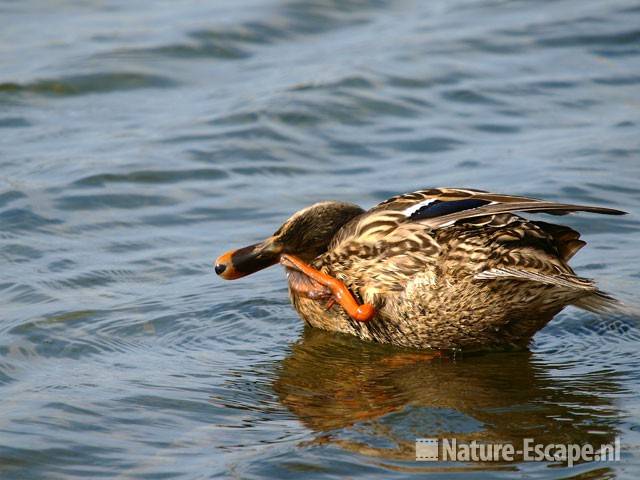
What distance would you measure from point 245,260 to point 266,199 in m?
2.62

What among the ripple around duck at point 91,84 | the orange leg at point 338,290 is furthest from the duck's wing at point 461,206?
the ripple around duck at point 91,84

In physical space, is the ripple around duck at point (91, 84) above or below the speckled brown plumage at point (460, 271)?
above

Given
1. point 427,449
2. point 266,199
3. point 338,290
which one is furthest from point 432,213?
point 266,199

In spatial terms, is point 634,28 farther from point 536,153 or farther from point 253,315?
point 253,315

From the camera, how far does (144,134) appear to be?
11773 millimetres

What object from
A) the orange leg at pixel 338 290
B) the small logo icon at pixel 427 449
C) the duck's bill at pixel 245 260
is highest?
the duck's bill at pixel 245 260

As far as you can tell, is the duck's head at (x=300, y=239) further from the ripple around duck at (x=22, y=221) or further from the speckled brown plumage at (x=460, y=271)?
the ripple around duck at (x=22, y=221)

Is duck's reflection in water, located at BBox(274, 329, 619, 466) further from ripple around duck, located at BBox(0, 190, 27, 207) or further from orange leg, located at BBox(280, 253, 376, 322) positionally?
ripple around duck, located at BBox(0, 190, 27, 207)

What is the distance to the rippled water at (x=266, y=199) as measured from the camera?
20.5ft

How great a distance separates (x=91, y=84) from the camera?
13195mm

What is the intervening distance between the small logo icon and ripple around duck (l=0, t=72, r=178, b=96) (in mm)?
7889

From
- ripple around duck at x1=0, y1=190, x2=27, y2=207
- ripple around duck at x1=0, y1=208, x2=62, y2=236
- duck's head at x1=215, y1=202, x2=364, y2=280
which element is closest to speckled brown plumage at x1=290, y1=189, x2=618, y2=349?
duck's head at x1=215, y1=202, x2=364, y2=280

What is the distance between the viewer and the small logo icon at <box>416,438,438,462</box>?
228 inches

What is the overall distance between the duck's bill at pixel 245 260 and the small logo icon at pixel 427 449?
2184 mm
